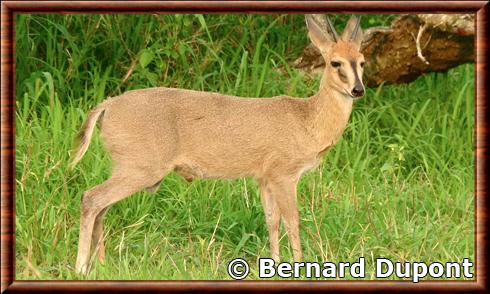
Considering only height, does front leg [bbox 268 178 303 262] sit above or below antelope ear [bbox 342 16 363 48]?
below

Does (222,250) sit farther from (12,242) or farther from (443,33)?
(443,33)

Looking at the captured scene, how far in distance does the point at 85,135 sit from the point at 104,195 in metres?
0.38

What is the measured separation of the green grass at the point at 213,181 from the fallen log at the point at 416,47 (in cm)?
25

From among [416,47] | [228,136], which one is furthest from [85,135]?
[416,47]

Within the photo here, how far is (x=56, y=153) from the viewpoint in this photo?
27.2ft

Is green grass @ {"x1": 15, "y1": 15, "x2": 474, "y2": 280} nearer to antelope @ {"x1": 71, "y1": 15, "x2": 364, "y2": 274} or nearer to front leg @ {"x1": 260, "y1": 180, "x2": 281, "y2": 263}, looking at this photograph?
front leg @ {"x1": 260, "y1": 180, "x2": 281, "y2": 263}

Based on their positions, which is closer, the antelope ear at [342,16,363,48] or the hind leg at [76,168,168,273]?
the hind leg at [76,168,168,273]

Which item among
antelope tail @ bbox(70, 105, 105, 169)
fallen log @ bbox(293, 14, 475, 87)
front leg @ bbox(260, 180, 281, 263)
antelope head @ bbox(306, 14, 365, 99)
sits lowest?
front leg @ bbox(260, 180, 281, 263)

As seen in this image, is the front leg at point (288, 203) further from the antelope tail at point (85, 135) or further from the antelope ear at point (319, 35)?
the antelope tail at point (85, 135)

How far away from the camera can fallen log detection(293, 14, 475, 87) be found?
28.9 ft

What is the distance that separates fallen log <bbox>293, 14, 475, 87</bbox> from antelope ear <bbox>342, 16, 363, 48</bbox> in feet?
3.33

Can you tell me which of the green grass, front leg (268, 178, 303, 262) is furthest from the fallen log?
front leg (268, 178, 303, 262)

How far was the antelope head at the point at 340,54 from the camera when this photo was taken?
760 centimetres

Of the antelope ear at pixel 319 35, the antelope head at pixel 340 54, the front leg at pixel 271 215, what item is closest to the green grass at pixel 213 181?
the front leg at pixel 271 215
